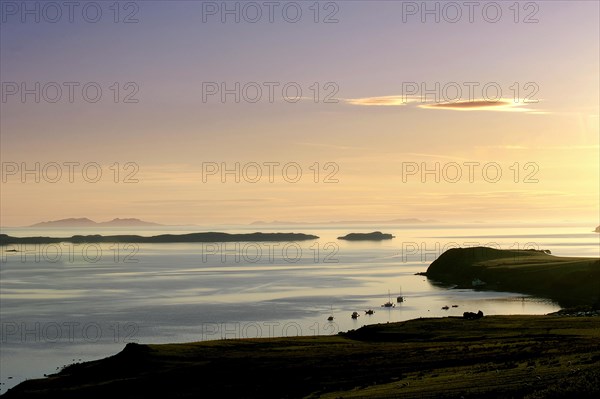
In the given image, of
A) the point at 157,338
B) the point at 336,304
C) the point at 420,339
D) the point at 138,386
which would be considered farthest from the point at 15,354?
the point at 336,304

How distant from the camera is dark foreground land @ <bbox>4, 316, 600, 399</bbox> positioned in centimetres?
4878

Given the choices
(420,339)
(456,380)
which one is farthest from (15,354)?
(456,380)

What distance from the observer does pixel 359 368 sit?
67.4 meters

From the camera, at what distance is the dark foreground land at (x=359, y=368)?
4878 centimetres

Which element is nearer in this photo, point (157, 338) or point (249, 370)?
point (249, 370)

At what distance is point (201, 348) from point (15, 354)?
30036 mm

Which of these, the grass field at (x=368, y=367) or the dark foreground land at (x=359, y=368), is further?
the grass field at (x=368, y=367)

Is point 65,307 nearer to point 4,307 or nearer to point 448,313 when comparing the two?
point 4,307

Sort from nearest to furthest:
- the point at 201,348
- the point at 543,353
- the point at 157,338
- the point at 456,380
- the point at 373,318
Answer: the point at 456,380, the point at 543,353, the point at 201,348, the point at 157,338, the point at 373,318

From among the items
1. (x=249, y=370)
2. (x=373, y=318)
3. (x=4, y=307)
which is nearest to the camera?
(x=249, y=370)

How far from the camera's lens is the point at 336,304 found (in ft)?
553

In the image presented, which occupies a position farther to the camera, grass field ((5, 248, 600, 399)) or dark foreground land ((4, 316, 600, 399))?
grass field ((5, 248, 600, 399))

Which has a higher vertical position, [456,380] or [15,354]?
[456,380]

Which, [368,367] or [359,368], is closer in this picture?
[359,368]
